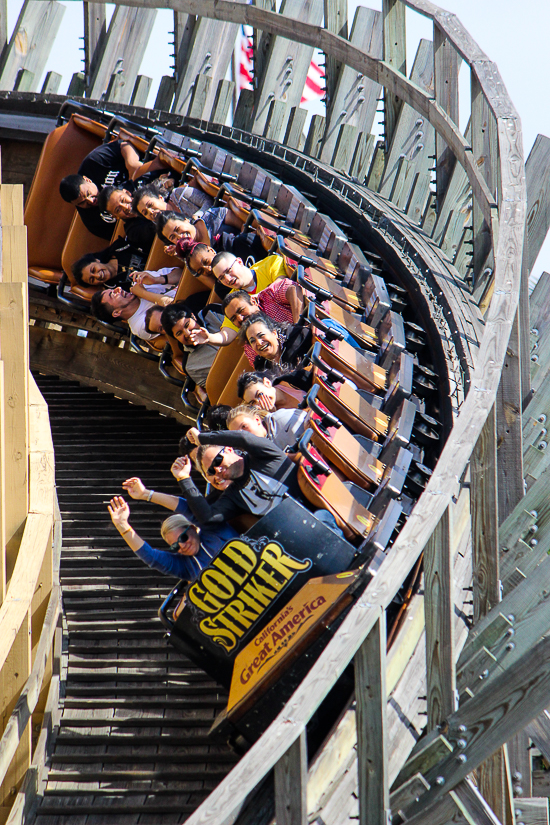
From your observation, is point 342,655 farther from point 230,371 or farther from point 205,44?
point 205,44

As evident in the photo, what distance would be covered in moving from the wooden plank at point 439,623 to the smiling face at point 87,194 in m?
3.88

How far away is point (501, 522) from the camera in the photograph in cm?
256

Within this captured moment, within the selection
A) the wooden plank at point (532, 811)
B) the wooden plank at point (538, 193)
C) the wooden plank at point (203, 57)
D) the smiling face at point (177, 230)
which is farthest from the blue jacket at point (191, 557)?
the wooden plank at point (203, 57)

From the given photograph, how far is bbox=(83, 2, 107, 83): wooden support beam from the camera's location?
6.54 meters

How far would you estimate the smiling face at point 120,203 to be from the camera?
5000 mm

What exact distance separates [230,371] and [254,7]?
267 centimetres

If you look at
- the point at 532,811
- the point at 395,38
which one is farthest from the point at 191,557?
the point at 395,38

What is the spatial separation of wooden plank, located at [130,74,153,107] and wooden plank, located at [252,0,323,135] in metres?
0.88

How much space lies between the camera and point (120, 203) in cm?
500

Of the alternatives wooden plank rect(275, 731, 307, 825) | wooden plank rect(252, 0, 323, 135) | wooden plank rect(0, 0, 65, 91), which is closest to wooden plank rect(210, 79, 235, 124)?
wooden plank rect(252, 0, 323, 135)

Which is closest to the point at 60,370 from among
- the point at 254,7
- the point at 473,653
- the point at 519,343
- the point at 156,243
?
the point at 156,243

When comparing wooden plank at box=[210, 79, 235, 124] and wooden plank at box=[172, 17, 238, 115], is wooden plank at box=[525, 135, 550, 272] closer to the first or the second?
wooden plank at box=[210, 79, 235, 124]

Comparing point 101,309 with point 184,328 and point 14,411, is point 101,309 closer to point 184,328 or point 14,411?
point 184,328

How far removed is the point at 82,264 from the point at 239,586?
9.49ft
